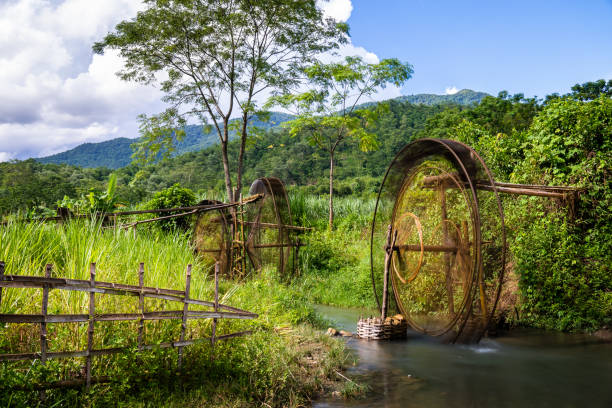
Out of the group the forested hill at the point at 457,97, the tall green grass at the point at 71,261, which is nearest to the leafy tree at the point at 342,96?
the tall green grass at the point at 71,261

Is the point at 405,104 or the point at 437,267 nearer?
the point at 437,267

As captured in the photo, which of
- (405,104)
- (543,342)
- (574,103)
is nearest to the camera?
(543,342)

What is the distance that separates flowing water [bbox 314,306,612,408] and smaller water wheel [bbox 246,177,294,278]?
12.9 feet

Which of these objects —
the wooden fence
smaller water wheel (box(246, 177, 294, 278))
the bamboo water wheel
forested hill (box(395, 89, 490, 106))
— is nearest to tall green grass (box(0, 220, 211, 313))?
the wooden fence

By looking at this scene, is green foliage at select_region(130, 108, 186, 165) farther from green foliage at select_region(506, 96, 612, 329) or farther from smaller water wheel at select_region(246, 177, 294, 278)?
green foliage at select_region(506, 96, 612, 329)

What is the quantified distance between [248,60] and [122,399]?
50.4 ft

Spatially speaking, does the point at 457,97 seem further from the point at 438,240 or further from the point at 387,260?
the point at 387,260

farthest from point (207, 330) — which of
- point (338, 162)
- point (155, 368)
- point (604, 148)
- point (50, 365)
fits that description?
point (338, 162)

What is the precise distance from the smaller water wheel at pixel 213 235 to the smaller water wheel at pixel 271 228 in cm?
68

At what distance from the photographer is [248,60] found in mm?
17469

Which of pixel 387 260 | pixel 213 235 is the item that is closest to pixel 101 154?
pixel 213 235

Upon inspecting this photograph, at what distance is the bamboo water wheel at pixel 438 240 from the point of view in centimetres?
724

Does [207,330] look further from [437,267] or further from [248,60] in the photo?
[248,60]

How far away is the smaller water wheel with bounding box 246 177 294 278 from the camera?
10.9m
